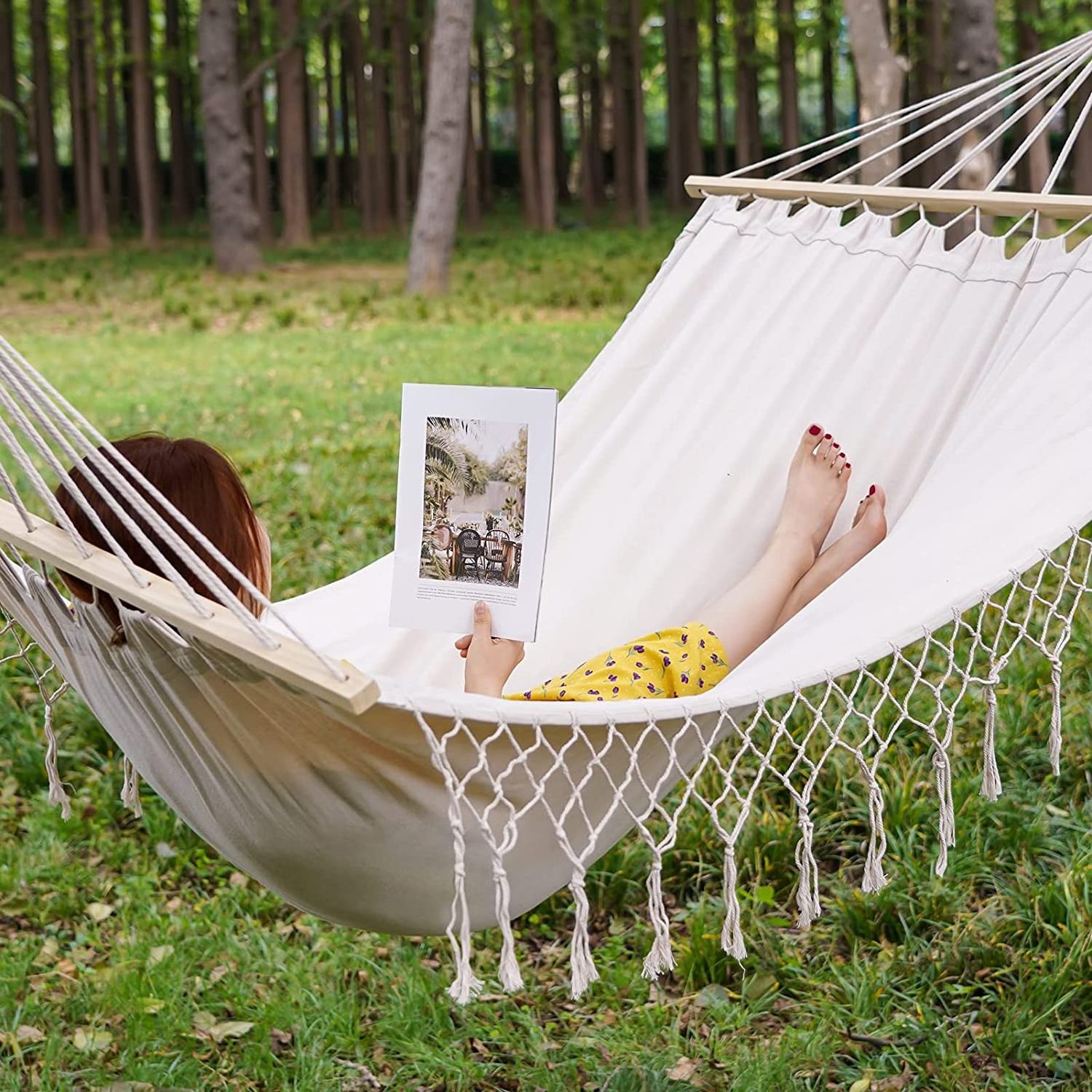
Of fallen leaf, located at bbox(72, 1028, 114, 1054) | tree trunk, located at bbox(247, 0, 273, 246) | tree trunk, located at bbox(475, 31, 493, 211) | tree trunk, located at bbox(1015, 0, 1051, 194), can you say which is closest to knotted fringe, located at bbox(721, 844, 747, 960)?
fallen leaf, located at bbox(72, 1028, 114, 1054)

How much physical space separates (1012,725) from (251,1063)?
138 cm

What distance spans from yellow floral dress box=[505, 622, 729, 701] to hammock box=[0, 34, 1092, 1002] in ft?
0.41

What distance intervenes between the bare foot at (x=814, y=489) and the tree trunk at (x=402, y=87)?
1043 cm

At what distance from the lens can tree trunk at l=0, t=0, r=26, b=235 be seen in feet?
39.1

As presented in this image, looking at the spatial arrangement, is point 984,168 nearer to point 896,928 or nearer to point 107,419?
point 107,419

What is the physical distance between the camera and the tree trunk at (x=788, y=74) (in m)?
10.8

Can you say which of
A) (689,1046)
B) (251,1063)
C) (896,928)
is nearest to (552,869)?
(689,1046)

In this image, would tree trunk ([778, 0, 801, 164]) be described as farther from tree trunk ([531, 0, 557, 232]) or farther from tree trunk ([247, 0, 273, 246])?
tree trunk ([247, 0, 273, 246])

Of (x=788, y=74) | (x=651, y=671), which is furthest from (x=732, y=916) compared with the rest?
(x=788, y=74)

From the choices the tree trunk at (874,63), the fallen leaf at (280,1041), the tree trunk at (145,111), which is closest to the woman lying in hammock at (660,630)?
the fallen leaf at (280,1041)

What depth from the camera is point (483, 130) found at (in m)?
13.6

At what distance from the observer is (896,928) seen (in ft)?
6.70

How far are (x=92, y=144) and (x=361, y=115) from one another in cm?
226

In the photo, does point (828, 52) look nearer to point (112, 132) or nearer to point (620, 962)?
point (112, 132)
